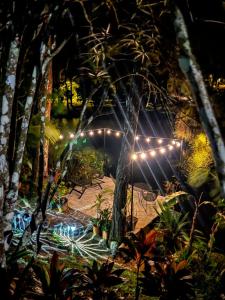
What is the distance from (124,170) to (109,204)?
124 inches

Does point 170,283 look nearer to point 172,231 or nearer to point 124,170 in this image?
point 124,170

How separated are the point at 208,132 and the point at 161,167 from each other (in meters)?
11.7

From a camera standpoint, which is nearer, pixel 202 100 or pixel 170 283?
pixel 202 100

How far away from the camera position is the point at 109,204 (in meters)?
10.8

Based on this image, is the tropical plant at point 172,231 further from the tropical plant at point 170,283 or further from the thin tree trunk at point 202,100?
the thin tree trunk at point 202,100

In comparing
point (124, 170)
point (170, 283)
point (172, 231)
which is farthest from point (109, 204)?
point (170, 283)

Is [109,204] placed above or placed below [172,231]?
above

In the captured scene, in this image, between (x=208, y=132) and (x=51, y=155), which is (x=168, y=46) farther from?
(x=51, y=155)

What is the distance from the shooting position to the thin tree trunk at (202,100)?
3080 millimetres

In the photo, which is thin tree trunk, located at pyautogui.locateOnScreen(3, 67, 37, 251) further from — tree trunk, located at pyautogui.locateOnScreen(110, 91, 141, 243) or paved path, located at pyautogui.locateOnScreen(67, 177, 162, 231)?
paved path, located at pyautogui.locateOnScreen(67, 177, 162, 231)

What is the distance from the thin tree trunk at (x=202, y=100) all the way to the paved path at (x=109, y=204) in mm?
6792

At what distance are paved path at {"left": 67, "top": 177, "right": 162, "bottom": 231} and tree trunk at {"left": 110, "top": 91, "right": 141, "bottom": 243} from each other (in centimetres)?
140

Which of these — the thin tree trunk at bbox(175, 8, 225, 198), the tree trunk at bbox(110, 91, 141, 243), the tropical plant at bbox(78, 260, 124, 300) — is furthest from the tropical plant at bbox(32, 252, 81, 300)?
the tree trunk at bbox(110, 91, 141, 243)

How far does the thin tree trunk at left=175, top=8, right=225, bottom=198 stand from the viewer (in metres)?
3.08
